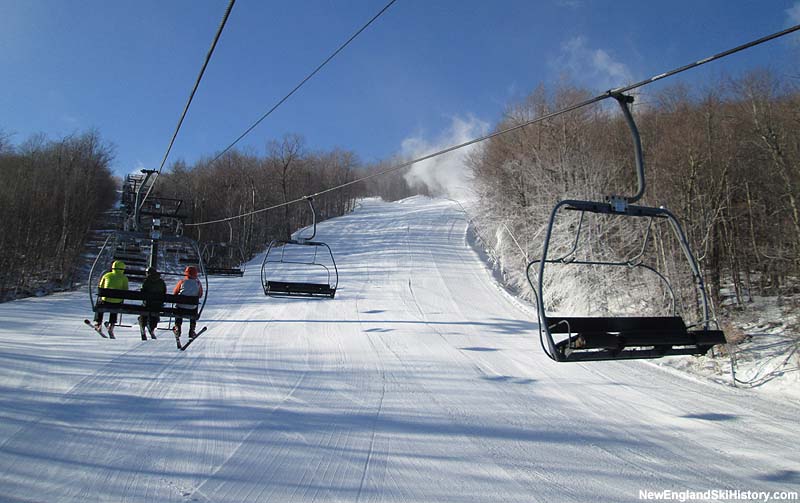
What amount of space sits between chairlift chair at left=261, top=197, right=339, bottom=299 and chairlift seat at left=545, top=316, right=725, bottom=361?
→ 6468mm

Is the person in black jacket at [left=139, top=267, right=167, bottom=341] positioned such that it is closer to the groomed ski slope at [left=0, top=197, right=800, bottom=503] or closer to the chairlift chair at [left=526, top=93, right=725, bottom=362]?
the groomed ski slope at [left=0, top=197, right=800, bottom=503]

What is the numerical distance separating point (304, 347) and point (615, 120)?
73.6 ft

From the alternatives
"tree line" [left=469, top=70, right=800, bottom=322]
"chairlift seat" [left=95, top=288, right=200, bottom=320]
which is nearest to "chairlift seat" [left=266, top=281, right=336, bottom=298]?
"chairlift seat" [left=95, top=288, right=200, bottom=320]

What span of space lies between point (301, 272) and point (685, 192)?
69.8 feet

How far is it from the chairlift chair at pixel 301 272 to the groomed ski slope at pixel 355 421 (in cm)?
207

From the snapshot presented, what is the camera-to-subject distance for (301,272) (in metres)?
28.7

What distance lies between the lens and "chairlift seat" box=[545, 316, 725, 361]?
419 centimetres

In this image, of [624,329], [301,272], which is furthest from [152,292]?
[301,272]

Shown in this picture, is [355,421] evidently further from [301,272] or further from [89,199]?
[89,199]

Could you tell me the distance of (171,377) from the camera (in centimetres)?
1063

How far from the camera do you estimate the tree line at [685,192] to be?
1475 cm

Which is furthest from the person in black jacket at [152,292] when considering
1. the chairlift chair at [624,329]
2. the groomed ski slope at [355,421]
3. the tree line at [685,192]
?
the tree line at [685,192]

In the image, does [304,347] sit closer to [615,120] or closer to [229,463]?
[229,463]

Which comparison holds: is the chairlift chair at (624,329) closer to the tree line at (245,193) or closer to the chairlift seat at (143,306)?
the chairlift seat at (143,306)
